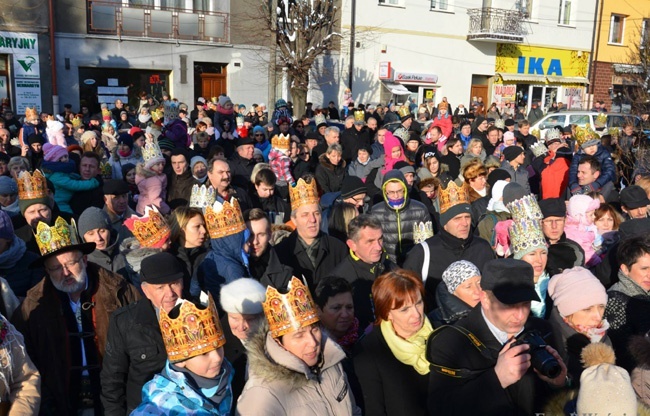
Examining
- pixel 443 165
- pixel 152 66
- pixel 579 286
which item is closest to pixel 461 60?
pixel 152 66

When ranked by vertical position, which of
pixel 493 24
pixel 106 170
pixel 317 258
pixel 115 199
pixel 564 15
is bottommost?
pixel 317 258

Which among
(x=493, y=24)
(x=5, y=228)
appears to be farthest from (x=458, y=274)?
(x=493, y=24)

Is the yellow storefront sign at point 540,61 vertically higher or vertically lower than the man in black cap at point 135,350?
higher

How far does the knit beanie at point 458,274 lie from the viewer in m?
3.91

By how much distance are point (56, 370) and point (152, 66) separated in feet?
66.8

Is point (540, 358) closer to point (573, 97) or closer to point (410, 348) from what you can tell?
point (410, 348)

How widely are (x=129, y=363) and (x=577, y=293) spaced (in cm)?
269

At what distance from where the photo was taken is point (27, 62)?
20.2m

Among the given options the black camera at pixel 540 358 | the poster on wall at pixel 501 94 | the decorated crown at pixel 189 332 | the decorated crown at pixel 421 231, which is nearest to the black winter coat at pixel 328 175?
the decorated crown at pixel 421 231

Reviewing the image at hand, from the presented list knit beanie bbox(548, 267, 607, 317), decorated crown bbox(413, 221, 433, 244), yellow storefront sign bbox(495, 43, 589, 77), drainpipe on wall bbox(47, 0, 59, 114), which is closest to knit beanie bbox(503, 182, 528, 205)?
decorated crown bbox(413, 221, 433, 244)

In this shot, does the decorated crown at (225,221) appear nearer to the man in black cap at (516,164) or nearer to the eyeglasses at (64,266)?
the eyeglasses at (64,266)

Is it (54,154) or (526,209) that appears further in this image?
(54,154)

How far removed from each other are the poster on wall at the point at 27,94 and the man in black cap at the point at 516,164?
55.9ft

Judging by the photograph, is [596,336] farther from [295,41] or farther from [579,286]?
[295,41]
